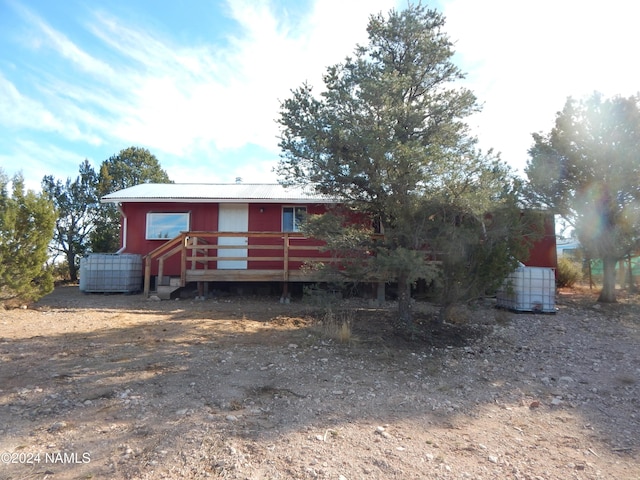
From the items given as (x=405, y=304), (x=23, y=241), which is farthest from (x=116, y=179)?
(x=405, y=304)

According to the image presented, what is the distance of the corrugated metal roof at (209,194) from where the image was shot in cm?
1202

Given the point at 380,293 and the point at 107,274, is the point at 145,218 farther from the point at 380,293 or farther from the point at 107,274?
the point at 380,293

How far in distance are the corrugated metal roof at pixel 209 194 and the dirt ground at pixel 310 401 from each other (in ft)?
17.6

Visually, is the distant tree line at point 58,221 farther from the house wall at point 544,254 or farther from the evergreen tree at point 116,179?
the house wall at point 544,254

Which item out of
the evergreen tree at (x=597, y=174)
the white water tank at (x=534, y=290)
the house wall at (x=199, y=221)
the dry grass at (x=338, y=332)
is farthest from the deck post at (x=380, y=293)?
the evergreen tree at (x=597, y=174)

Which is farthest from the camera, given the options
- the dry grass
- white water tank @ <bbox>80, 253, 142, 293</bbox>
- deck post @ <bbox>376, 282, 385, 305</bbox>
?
white water tank @ <bbox>80, 253, 142, 293</bbox>

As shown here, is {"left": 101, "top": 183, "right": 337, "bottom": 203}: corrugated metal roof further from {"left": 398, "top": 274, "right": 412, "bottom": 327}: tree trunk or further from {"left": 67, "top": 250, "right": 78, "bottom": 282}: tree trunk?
{"left": 67, "top": 250, "right": 78, "bottom": 282}: tree trunk

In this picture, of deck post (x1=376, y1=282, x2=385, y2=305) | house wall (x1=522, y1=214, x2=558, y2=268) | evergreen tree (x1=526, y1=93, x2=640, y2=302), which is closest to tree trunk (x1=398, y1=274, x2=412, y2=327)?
deck post (x1=376, y1=282, x2=385, y2=305)

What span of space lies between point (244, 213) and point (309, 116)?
677 cm

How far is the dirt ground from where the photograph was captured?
2.84 metres

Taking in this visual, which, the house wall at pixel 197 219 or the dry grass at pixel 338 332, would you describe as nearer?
the dry grass at pixel 338 332

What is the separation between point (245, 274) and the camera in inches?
396

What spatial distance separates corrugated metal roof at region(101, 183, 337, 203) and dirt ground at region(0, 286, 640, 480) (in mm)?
5370

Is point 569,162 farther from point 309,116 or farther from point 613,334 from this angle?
point 309,116
